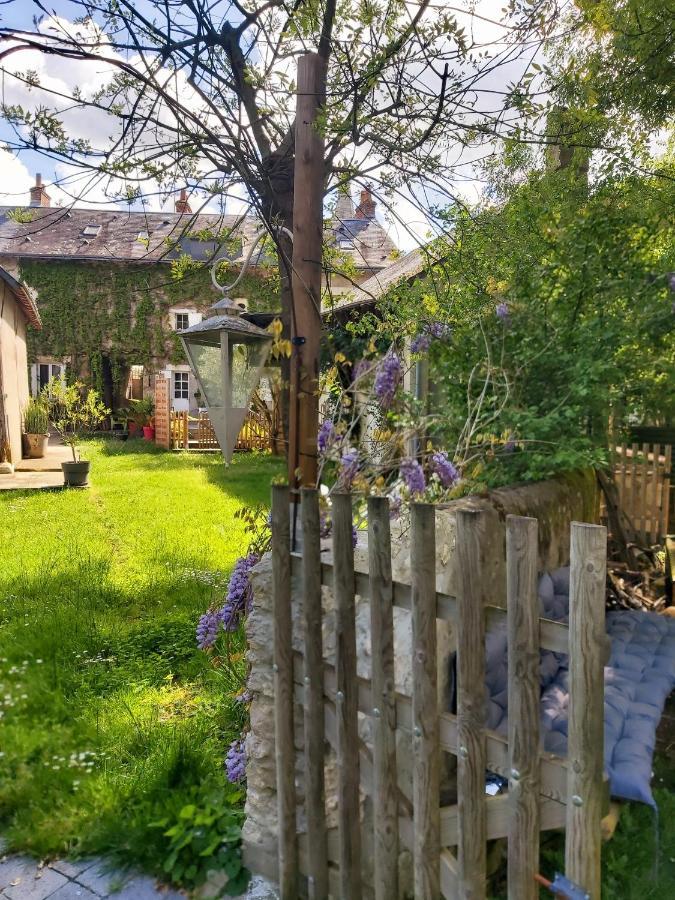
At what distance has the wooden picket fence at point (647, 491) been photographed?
5977 mm

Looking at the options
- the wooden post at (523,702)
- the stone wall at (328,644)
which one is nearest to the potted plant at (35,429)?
the stone wall at (328,644)

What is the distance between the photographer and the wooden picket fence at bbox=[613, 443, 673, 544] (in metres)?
5.98

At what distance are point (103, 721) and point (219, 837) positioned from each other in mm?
1113

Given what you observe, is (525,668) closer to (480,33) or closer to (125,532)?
(480,33)

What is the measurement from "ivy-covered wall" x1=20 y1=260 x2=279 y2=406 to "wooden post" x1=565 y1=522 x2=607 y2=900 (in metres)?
20.9

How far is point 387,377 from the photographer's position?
109 inches

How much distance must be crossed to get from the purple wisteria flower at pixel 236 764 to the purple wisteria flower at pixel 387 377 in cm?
162

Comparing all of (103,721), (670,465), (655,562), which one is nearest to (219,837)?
(103,721)

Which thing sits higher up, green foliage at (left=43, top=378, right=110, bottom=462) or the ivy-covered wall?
the ivy-covered wall

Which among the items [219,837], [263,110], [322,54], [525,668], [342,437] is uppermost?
[263,110]

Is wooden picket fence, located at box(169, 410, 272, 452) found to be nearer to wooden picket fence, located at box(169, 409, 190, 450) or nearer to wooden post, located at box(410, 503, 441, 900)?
wooden picket fence, located at box(169, 409, 190, 450)

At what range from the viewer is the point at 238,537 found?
6711 millimetres

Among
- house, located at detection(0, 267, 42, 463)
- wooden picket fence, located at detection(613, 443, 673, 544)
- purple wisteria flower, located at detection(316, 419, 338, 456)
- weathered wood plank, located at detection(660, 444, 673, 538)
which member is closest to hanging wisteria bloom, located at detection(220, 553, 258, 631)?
purple wisteria flower, located at detection(316, 419, 338, 456)

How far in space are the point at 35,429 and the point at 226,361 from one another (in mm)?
13096
